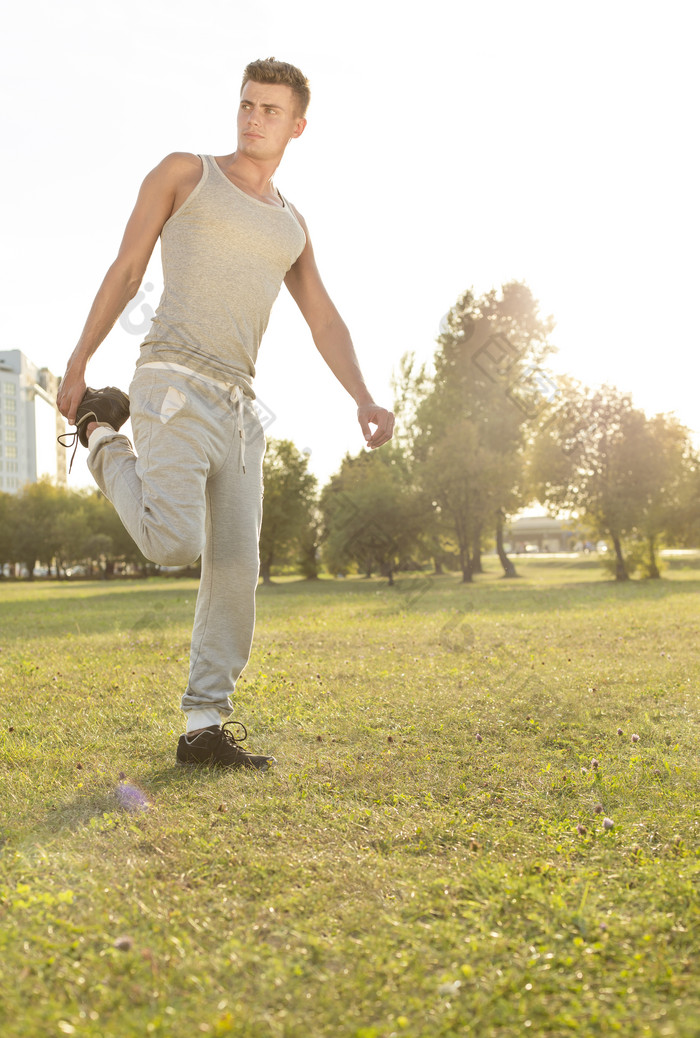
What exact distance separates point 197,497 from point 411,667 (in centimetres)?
342

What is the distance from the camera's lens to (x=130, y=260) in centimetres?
324

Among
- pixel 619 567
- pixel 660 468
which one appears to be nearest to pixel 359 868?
pixel 660 468

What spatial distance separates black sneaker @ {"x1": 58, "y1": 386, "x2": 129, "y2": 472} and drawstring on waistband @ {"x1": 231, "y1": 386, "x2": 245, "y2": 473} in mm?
496

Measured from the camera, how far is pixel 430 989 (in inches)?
64.0

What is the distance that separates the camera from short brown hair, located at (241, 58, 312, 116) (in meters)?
3.29

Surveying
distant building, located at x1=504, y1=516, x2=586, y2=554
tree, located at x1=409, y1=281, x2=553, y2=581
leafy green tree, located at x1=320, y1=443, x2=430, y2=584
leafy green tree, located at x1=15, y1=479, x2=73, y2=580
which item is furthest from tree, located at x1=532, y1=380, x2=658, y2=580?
distant building, located at x1=504, y1=516, x2=586, y2=554

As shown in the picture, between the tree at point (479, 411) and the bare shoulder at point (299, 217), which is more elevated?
the tree at point (479, 411)

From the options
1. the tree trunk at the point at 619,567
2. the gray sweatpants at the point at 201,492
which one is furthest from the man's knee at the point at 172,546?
the tree trunk at the point at 619,567

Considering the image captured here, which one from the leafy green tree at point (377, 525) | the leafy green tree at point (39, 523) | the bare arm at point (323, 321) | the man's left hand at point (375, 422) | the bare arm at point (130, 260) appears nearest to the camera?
the bare arm at point (130, 260)

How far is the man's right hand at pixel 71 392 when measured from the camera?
322 centimetres

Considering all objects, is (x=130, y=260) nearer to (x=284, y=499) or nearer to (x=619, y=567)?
(x=619, y=567)

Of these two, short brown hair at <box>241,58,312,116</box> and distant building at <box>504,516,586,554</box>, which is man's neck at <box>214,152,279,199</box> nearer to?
short brown hair at <box>241,58,312,116</box>

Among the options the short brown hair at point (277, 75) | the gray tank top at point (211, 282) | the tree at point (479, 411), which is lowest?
the gray tank top at point (211, 282)

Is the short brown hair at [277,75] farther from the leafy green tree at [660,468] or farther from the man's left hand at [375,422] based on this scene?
the leafy green tree at [660,468]
